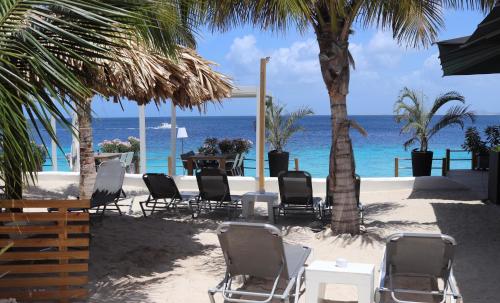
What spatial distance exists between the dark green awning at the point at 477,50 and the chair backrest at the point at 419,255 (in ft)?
6.63

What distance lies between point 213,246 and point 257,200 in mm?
1713

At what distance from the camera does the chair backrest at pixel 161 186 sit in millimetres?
8443

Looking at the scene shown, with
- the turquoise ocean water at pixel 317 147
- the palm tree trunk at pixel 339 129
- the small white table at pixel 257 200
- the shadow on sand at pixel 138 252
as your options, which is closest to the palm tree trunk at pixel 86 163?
the shadow on sand at pixel 138 252

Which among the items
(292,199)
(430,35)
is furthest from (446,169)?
(292,199)

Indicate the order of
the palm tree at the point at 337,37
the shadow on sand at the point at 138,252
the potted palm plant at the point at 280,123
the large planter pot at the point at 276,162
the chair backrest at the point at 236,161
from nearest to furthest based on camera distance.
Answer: the shadow on sand at the point at 138,252 < the palm tree at the point at 337,37 < the chair backrest at the point at 236,161 < the large planter pot at the point at 276,162 < the potted palm plant at the point at 280,123

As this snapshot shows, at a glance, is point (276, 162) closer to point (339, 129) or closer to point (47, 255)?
point (339, 129)

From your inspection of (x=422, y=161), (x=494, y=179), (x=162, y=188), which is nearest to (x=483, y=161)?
(x=422, y=161)

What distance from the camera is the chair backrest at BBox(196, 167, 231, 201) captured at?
27.2 feet

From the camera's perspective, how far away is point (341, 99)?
6.83 meters

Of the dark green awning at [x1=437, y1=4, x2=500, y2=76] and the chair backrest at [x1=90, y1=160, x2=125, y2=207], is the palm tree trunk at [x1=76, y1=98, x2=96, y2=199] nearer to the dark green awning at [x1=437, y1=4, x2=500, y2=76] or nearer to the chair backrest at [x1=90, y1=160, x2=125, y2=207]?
the chair backrest at [x1=90, y1=160, x2=125, y2=207]

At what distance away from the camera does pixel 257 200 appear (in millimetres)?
8070

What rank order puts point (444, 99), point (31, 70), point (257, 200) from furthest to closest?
point (444, 99), point (257, 200), point (31, 70)

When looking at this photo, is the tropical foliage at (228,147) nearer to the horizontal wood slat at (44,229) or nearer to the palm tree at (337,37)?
the palm tree at (337,37)

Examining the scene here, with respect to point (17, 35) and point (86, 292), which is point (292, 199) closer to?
point (86, 292)
